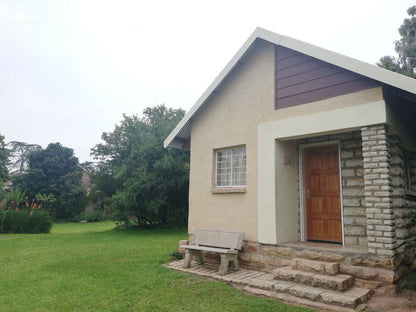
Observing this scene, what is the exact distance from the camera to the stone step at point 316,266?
529 cm

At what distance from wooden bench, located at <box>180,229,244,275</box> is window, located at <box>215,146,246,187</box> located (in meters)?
1.36

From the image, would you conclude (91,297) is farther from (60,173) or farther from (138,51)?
(60,173)

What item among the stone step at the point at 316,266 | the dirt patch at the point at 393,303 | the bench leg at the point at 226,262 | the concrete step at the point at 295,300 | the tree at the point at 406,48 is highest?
the tree at the point at 406,48

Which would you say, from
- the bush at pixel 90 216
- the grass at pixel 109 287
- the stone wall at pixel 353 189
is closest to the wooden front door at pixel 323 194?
the stone wall at pixel 353 189

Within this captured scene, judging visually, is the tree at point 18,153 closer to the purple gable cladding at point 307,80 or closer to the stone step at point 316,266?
the purple gable cladding at point 307,80

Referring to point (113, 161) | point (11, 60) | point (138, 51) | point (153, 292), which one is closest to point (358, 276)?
point (153, 292)

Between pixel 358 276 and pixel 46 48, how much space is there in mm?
16297

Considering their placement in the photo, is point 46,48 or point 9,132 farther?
point 9,132

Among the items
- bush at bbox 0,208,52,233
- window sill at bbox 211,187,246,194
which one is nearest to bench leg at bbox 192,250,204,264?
window sill at bbox 211,187,246,194

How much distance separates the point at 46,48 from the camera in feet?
47.5

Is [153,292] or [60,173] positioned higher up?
[60,173]

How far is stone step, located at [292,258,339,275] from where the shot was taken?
17.3 feet

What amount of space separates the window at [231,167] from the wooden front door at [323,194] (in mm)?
1658

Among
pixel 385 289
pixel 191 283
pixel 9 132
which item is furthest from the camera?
pixel 9 132
